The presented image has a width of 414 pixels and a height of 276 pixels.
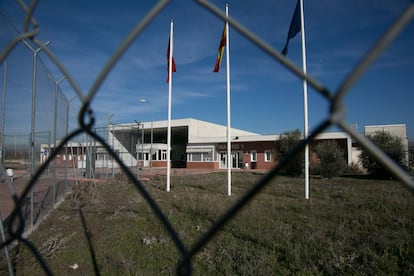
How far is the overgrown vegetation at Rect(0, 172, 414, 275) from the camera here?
14.7ft

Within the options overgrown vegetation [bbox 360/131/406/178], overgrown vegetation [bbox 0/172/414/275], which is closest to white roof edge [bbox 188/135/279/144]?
overgrown vegetation [bbox 360/131/406/178]

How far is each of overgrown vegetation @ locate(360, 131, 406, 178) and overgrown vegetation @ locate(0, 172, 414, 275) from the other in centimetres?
1554

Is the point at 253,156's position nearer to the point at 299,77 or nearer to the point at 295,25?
the point at 295,25

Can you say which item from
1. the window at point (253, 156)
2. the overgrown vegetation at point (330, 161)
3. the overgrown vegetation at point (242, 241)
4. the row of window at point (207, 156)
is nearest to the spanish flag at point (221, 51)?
the overgrown vegetation at point (242, 241)

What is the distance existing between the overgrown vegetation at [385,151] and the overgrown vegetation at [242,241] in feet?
51.0

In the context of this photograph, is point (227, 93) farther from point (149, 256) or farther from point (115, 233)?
point (149, 256)

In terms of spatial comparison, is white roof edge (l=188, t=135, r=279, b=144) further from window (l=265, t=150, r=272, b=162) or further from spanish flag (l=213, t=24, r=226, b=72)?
spanish flag (l=213, t=24, r=226, b=72)

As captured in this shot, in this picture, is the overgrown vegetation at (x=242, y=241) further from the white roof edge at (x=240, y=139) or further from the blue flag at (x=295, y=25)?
the white roof edge at (x=240, y=139)

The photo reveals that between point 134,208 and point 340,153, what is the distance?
1899cm

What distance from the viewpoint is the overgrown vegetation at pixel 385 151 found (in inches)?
896

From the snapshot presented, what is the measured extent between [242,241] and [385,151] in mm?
20878

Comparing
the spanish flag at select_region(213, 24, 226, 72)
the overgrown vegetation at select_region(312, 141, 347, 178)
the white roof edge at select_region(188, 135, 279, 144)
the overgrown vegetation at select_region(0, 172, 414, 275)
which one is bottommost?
the overgrown vegetation at select_region(0, 172, 414, 275)

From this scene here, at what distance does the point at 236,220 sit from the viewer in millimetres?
7406

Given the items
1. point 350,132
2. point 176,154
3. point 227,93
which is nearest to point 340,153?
point 227,93
